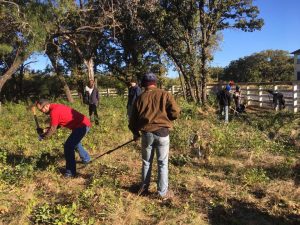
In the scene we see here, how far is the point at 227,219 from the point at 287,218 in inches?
30.1

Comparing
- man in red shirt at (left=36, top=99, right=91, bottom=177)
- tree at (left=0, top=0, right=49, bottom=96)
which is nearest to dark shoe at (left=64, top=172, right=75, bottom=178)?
man in red shirt at (left=36, top=99, right=91, bottom=177)

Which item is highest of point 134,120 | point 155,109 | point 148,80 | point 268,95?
point 148,80

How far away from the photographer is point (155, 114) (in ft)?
16.7

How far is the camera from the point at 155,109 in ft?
16.7

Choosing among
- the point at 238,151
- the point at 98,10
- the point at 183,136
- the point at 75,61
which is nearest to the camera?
the point at 238,151

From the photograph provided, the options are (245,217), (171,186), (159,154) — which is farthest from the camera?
(171,186)

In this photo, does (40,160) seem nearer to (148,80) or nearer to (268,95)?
(148,80)

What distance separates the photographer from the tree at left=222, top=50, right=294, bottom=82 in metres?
67.1

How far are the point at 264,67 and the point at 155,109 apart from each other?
66.3 meters

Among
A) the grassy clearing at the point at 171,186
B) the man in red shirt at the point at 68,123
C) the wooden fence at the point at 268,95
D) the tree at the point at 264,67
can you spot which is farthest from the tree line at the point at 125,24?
the tree at the point at 264,67

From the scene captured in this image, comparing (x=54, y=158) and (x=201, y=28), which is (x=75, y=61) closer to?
(x=201, y=28)

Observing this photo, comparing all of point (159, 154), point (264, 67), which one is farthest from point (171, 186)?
point (264, 67)

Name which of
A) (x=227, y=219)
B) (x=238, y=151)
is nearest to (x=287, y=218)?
(x=227, y=219)

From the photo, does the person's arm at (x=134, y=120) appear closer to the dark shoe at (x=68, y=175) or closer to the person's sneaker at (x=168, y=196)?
the person's sneaker at (x=168, y=196)
